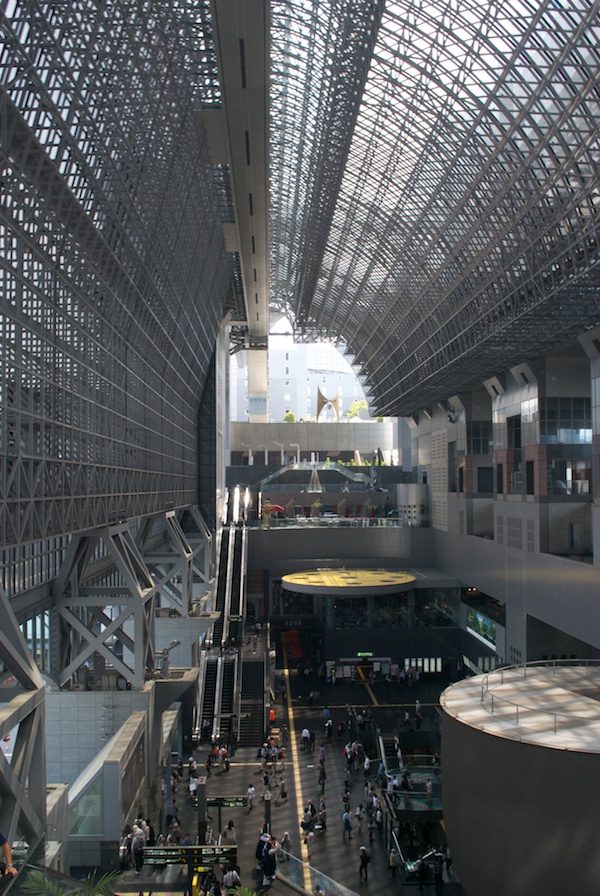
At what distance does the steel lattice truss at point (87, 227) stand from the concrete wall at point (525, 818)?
36.5 ft

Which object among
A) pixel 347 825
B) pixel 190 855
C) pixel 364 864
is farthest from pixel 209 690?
pixel 190 855

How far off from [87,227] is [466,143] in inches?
554

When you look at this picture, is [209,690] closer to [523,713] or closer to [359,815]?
[359,815]

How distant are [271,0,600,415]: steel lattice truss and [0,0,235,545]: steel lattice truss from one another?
15.1 ft

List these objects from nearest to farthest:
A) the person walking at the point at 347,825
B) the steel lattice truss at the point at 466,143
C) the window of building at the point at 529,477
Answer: the steel lattice truss at the point at 466,143 → the person walking at the point at 347,825 → the window of building at the point at 529,477

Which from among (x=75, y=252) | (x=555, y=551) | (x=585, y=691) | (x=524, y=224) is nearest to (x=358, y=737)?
(x=555, y=551)

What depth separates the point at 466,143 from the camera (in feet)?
93.9

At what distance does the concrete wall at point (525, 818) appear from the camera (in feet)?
57.9

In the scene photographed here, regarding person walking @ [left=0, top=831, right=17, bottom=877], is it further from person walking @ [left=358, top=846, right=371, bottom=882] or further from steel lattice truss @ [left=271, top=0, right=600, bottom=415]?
steel lattice truss @ [left=271, top=0, right=600, bottom=415]

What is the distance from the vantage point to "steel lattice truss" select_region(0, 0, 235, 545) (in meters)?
15.5

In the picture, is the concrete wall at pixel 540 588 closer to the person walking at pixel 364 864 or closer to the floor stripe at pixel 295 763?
the floor stripe at pixel 295 763

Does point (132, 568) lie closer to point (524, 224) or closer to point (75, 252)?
point (75, 252)

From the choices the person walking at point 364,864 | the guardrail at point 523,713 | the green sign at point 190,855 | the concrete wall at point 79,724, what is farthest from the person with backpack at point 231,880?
the concrete wall at point 79,724

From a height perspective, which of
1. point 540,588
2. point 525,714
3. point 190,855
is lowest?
point 190,855
